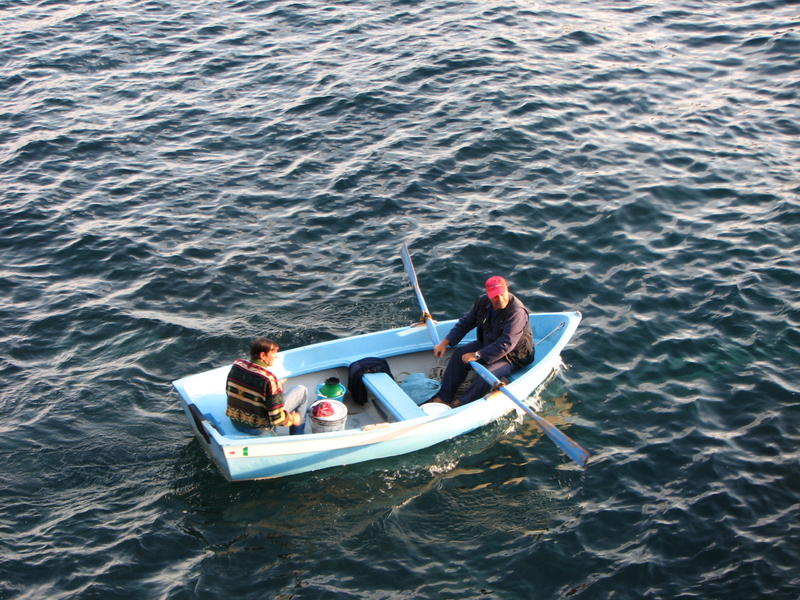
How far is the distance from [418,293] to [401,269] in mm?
1687

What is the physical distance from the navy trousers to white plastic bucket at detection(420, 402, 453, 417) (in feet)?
1.00

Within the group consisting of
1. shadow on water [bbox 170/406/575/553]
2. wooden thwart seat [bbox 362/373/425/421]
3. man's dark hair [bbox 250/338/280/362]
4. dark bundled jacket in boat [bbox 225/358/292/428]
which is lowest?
shadow on water [bbox 170/406/575/553]

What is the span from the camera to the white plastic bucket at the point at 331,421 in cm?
1052

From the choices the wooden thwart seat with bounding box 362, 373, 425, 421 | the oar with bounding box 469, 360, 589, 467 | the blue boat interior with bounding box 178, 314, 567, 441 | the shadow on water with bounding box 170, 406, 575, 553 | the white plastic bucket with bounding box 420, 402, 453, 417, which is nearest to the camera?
the shadow on water with bounding box 170, 406, 575, 553

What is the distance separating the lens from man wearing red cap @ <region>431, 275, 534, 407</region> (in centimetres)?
1146

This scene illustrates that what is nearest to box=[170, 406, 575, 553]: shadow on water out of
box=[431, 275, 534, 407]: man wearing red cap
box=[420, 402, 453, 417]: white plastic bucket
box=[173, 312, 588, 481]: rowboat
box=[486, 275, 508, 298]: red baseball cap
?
box=[173, 312, 588, 481]: rowboat

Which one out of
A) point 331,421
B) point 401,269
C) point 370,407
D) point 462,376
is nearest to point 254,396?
point 331,421

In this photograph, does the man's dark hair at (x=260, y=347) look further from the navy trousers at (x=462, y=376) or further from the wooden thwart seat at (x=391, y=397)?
the navy trousers at (x=462, y=376)

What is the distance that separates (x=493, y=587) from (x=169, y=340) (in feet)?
20.4

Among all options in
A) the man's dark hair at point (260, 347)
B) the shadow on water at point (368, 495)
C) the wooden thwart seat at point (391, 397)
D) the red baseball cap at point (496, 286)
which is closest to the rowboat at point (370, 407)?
the wooden thwart seat at point (391, 397)

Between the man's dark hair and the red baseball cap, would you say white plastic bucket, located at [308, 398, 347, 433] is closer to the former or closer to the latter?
the man's dark hair

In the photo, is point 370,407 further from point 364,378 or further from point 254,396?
point 254,396

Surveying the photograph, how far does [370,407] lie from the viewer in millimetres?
11789

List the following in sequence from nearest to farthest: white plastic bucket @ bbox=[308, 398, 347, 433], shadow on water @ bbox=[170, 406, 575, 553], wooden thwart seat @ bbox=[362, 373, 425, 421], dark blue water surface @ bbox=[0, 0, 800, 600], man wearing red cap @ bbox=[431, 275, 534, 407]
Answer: dark blue water surface @ bbox=[0, 0, 800, 600] < shadow on water @ bbox=[170, 406, 575, 553] < white plastic bucket @ bbox=[308, 398, 347, 433] < wooden thwart seat @ bbox=[362, 373, 425, 421] < man wearing red cap @ bbox=[431, 275, 534, 407]
